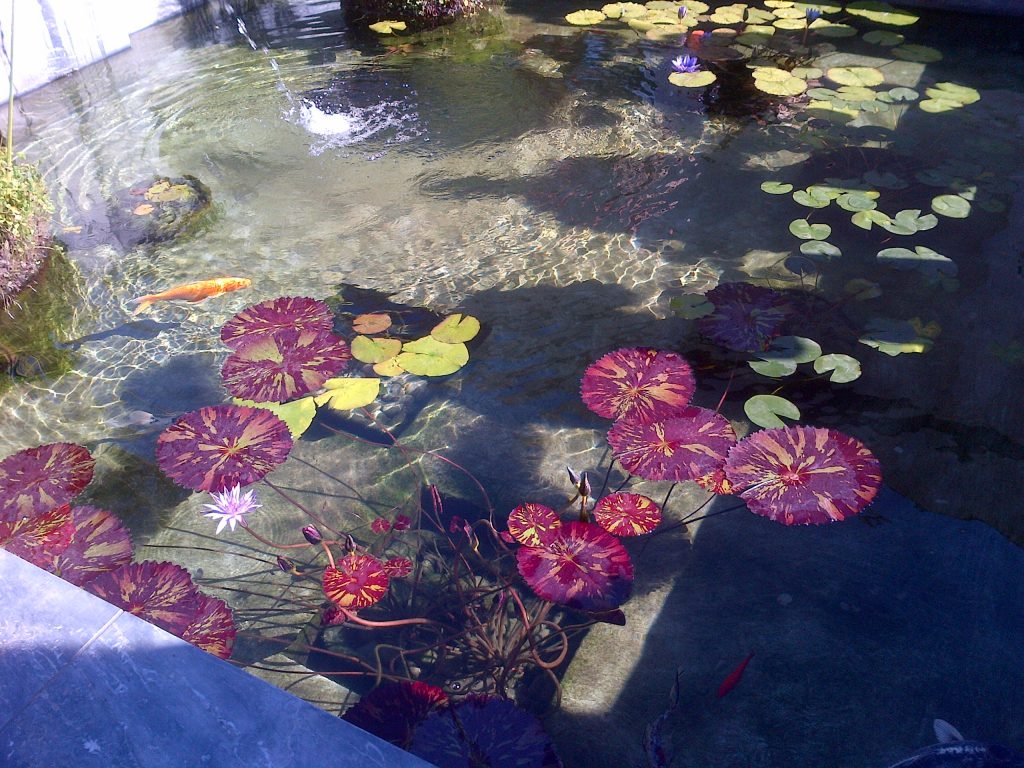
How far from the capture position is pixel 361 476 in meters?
2.52

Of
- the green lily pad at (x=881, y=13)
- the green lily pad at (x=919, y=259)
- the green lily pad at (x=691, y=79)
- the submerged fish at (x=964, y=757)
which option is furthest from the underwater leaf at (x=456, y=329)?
the green lily pad at (x=881, y=13)

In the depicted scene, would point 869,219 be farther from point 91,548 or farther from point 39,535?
point 39,535

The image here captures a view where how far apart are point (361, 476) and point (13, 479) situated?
119 centimetres

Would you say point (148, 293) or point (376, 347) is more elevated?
point (148, 293)

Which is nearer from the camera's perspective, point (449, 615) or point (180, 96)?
point (449, 615)

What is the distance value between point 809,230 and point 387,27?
14.1ft

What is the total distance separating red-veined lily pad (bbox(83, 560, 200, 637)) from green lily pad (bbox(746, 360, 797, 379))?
7.02 ft

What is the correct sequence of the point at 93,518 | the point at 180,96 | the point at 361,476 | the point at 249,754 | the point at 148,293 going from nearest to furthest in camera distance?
the point at 249,754, the point at 93,518, the point at 361,476, the point at 148,293, the point at 180,96

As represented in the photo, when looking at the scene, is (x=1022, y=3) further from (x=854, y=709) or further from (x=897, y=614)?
(x=854, y=709)

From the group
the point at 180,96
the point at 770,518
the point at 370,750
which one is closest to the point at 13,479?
the point at 370,750

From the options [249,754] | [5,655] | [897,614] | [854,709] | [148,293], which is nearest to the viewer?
[249,754]

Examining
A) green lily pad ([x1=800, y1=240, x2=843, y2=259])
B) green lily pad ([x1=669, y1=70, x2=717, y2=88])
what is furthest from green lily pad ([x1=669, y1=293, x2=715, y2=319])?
green lily pad ([x1=669, y1=70, x2=717, y2=88])

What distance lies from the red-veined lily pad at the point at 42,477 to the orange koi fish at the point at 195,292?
3.04ft

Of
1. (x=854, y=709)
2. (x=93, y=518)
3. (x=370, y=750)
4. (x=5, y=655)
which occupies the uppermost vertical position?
(x=5, y=655)
